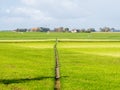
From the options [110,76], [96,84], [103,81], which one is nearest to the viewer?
[96,84]

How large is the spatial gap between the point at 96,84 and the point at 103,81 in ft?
4.81

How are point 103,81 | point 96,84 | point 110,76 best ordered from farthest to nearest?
point 110,76, point 103,81, point 96,84

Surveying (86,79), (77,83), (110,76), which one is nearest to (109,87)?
(77,83)

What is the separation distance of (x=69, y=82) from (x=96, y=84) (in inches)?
63.7

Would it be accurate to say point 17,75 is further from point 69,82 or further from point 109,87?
point 109,87

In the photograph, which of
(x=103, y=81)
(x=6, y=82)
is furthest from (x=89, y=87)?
(x=6, y=82)

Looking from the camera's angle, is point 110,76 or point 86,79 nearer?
point 86,79

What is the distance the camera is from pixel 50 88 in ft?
62.7

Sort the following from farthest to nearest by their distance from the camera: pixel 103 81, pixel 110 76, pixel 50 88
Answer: pixel 110 76 < pixel 103 81 < pixel 50 88

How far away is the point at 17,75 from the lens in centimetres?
2539

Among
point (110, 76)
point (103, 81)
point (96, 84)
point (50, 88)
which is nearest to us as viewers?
point (50, 88)

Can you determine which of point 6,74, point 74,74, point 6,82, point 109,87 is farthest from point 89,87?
point 6,74

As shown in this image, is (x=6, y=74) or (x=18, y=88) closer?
(x=18, y=88)

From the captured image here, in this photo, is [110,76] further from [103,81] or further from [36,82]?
[36,82]
